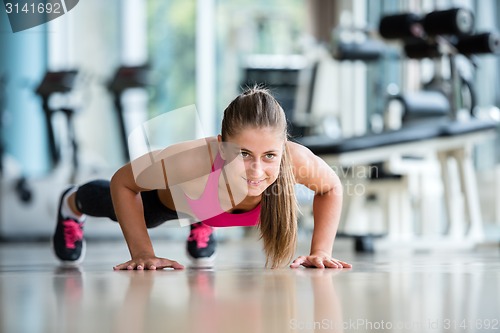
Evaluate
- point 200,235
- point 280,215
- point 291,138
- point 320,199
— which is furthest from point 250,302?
point 200,235

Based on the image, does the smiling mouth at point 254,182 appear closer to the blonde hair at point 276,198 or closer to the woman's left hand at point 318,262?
the blonde hair at point 276,198

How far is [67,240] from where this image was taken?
2330mm

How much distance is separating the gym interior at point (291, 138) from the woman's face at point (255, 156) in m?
0.21

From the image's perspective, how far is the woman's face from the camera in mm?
1693

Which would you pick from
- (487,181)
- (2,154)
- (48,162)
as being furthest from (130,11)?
(487,181)

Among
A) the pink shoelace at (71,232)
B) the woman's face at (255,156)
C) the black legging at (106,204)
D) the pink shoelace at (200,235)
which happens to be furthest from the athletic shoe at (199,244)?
the woman's face at (255,156)

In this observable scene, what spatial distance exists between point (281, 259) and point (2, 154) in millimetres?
4159

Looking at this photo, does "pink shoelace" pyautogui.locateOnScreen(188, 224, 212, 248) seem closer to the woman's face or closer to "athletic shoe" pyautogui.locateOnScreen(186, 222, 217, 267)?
"athletic shoe" pyautogui.locateOnScreen(186, 222, 217, 267)

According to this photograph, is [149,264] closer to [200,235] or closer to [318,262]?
[318,262]

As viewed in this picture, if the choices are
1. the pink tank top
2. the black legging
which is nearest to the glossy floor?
the pink tank top

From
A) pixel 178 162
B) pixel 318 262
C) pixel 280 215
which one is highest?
pixel 178 162

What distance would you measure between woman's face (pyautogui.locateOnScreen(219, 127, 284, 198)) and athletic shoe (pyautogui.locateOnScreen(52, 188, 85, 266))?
75 centimetres

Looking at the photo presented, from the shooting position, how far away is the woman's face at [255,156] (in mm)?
1693

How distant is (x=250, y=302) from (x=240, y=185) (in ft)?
1.92
